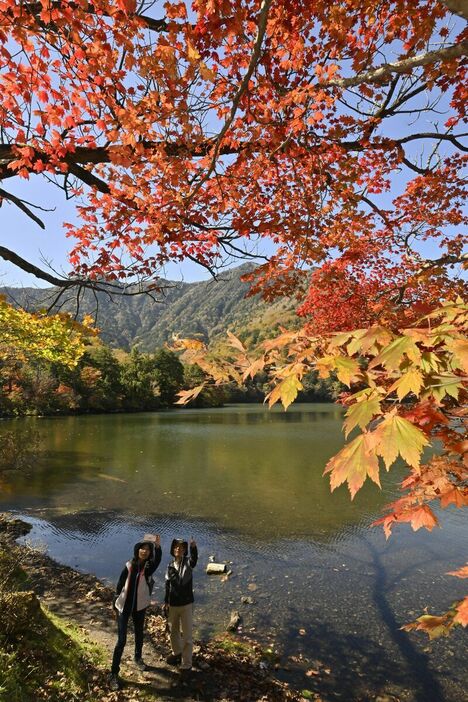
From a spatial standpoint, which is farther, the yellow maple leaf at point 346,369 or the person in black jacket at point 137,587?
the person in black jacket at point 137,587

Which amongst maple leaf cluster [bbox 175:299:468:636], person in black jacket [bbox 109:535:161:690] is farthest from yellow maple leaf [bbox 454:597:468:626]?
person in black jacket [bbox 109:535:161:690]

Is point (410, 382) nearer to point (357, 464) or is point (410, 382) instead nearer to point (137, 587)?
point (357, 464)

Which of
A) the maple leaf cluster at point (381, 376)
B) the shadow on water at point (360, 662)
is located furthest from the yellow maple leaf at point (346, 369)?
the shadow on water at point (360, 662)

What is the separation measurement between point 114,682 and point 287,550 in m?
6.85

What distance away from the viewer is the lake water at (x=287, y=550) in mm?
6258

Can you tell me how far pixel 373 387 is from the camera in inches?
68.3

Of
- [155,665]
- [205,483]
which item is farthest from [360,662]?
[205,483]

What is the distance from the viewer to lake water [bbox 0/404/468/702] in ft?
20.5

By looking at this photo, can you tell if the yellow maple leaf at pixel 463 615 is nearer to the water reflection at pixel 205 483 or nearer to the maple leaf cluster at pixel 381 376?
the maple leaf cluster at pixel 381 376

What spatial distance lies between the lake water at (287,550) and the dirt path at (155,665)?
0.73 meters

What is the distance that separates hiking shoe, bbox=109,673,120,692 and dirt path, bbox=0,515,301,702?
75 mm

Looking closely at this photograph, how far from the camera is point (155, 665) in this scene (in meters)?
5.18

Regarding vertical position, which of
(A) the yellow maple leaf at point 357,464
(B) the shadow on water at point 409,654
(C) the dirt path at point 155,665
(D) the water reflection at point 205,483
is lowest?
(B) the shadow on water at point 409,654

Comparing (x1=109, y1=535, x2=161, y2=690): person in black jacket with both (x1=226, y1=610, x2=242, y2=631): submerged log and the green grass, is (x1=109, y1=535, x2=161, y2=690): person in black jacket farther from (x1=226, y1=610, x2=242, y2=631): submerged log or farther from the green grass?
(x1=226, y1=610, x2=242, y2=631): submerged log
